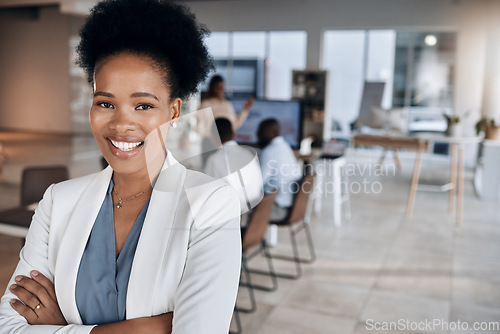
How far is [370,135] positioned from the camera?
645 centimetres

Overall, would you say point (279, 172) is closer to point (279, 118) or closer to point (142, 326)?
point (279, 118)

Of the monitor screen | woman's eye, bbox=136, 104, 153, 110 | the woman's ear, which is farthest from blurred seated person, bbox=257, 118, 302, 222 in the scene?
woman's eye, bbox=136, 104, 153, 110

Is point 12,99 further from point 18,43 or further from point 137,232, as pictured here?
point 137,232

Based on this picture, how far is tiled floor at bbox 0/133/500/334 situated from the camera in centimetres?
305

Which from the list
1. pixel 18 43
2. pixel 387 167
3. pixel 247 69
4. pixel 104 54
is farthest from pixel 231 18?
pixel 104 54

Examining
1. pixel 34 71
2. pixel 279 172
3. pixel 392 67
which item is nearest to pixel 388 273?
pixel 279 172

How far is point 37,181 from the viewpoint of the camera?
123 inches

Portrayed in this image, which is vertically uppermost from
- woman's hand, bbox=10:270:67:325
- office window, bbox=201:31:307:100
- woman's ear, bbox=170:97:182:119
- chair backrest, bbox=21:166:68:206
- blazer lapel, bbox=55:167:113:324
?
office window, bbox=201:31:307:100

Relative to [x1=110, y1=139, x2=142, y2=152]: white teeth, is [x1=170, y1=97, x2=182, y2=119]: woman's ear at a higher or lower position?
higher

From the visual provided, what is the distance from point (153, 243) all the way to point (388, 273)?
10.8 feet

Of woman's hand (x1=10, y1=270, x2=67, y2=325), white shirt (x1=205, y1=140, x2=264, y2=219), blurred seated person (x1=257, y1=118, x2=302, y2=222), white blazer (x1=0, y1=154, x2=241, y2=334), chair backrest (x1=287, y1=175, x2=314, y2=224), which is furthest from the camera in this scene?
blurred seated person (x1=257, y1=118, x2=302, y2=222)

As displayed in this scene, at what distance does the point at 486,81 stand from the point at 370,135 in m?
4.73

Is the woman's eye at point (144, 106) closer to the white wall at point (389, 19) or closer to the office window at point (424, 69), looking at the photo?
the white wall at point (389, 19)

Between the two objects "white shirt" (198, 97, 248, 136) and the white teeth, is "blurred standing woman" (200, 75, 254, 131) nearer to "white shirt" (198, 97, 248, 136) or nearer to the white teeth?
"white shirt" (198, 97, 248, 136)
